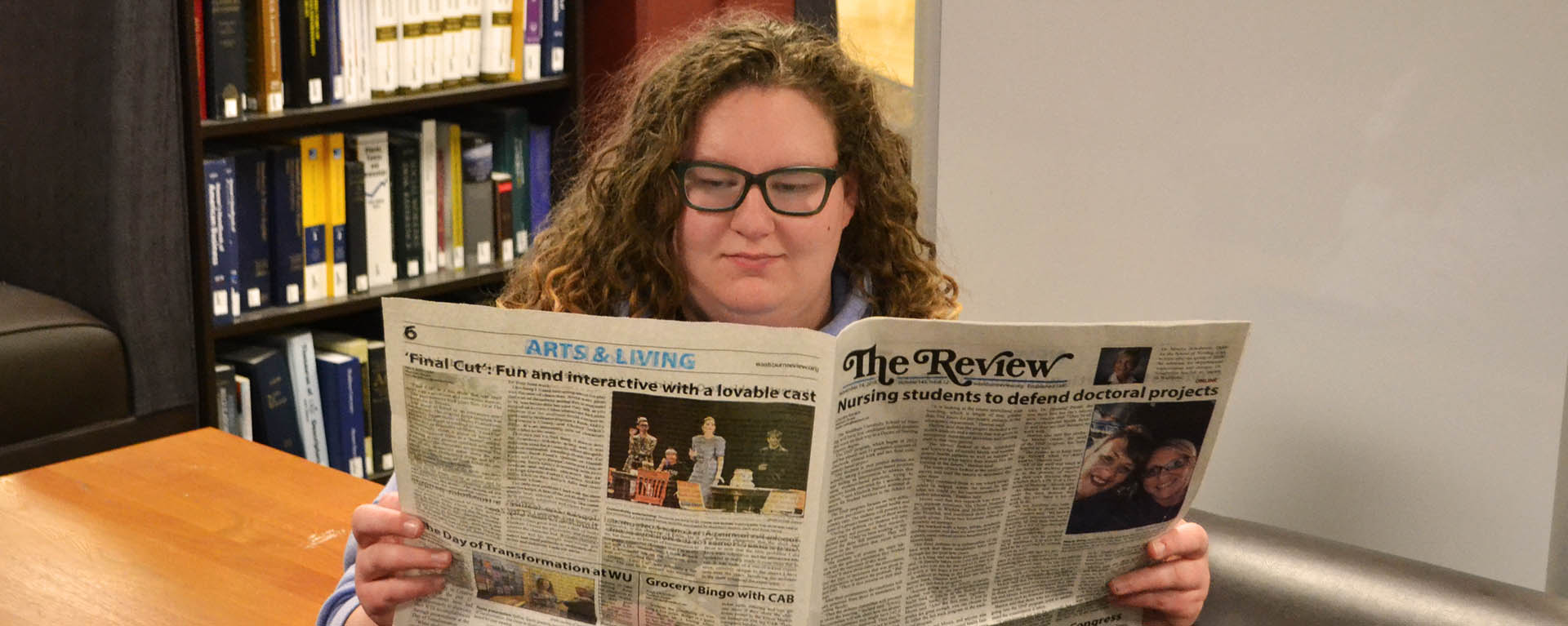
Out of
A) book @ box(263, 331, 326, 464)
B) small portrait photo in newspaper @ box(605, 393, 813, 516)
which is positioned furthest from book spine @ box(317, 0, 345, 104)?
small portrait photo in newspaper @ box(605, 393, 813, 516)

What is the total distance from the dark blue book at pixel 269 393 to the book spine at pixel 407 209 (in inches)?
12.4

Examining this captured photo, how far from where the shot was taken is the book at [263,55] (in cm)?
243

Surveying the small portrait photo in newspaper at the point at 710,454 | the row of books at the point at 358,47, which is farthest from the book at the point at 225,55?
the small portrait photo in newspaper at the point at 710,454

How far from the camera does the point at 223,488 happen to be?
4.79ft

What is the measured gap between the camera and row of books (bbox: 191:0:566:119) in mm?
2387

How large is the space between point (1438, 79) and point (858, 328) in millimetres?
833

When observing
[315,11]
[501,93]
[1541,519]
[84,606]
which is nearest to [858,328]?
[84,606]

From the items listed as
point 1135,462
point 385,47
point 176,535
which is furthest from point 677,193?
point 385,47

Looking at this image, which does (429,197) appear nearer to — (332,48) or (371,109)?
(371,109)

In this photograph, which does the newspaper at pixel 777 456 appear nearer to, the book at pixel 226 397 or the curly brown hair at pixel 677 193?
the curly brown hair at pixel 677 193

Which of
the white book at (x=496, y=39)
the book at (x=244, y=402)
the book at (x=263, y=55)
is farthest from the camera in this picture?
the white book at (x=496, y=39)

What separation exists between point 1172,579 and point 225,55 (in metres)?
1.91

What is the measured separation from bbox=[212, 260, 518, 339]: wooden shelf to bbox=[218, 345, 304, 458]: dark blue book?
1.7 inches

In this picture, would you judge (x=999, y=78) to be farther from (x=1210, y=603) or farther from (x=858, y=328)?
(x=858, y=328)
